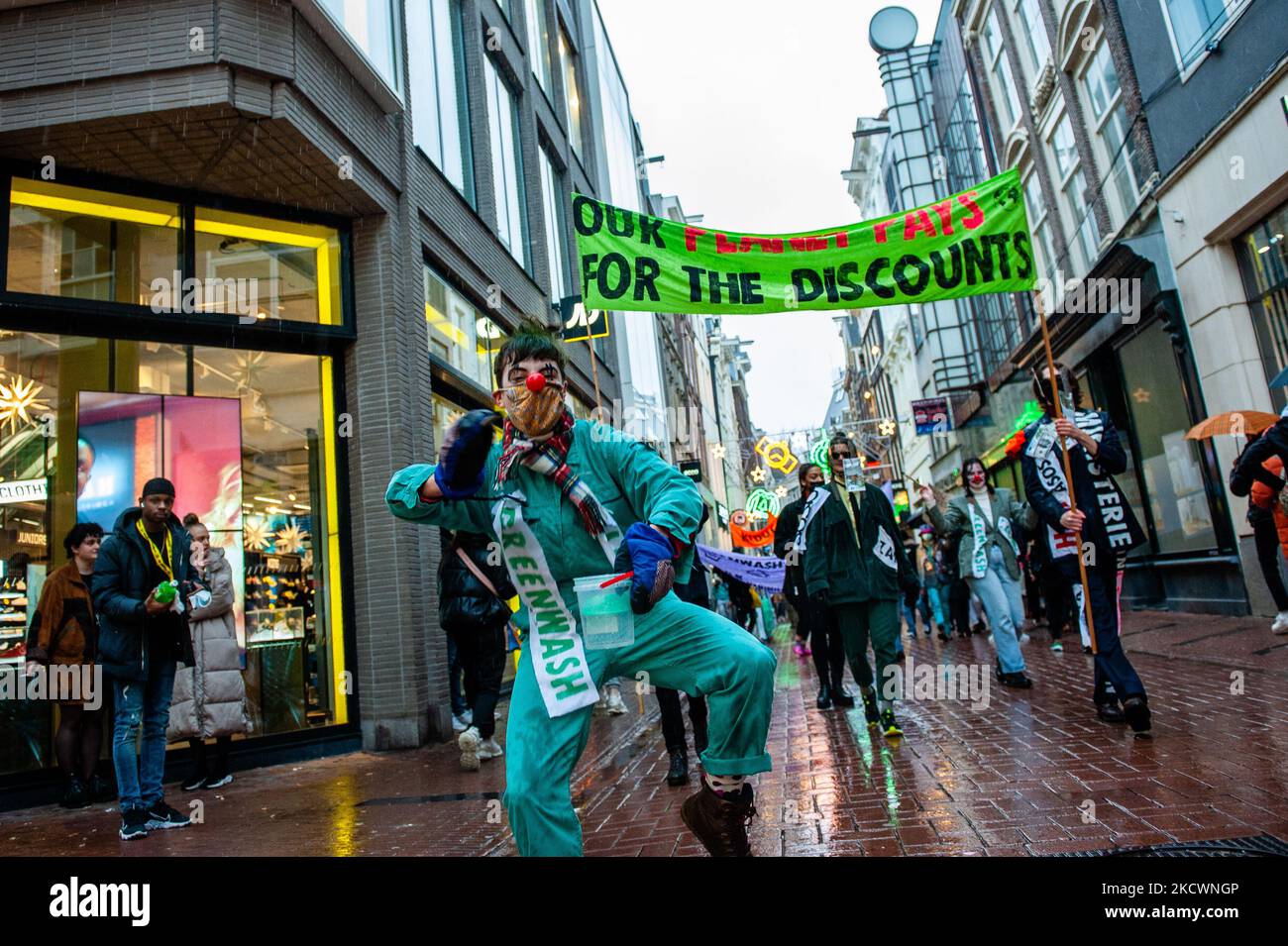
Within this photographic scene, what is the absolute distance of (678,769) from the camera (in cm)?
514

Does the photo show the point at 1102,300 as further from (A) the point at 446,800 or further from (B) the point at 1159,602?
(A) the point at 446,800

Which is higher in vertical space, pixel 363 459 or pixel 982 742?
pixel 363 459

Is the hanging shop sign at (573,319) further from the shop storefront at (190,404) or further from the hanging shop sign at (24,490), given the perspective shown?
the hanging shop sign at (24,490)

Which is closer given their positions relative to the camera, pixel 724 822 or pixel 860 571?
pixel 724 822

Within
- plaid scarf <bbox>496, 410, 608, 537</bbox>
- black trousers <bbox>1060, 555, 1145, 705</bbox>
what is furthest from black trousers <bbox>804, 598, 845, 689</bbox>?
plaid scarf <bbox>496, 410, 608, 537</bbox>

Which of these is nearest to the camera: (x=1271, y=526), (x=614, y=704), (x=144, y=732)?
(x=144, y=732)

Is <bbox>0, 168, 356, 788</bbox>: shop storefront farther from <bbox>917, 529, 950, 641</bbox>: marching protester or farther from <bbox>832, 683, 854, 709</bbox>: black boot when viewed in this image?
<bbox>917, 529, 950, 641</bbox>: marching protester

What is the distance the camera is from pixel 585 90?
71.3 ft

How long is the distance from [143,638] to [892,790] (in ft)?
14.4

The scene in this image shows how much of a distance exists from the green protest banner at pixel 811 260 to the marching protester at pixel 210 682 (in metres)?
3.54

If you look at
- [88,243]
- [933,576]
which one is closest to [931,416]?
[933,576]

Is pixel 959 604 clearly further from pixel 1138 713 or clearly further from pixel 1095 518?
pixel 1138 713

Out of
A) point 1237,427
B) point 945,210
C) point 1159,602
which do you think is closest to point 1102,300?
point 1159,602

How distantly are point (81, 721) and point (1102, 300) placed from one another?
15.2 metres
